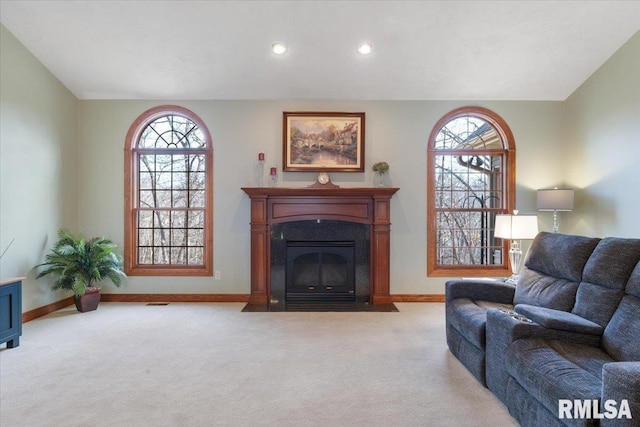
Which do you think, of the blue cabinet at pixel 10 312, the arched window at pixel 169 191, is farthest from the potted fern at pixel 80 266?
the blue cabinet at pixel 10 312

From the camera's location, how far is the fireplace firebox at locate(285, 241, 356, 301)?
16.1 feet

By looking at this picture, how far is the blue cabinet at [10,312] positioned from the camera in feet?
10.3

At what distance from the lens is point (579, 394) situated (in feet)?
5.04

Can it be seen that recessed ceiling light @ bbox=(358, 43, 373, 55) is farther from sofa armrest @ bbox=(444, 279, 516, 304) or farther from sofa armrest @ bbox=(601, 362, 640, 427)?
sofa armrest @ bbox=(601, 362, 640, 427)

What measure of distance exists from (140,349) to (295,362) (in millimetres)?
1445

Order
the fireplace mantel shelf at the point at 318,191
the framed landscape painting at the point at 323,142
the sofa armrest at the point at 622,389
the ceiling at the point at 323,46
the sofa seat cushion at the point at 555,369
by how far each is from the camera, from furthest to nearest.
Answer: the framed landscape painting at the point at 323,142
the fireplace mantel shelf at the point at 318,191
the ceiling at the point at 323,46
the sofa seat cushion at the point at 555,369
the sofa armrest at the point at 622,389

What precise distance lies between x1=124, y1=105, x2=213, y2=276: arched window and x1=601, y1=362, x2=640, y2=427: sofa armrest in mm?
4534

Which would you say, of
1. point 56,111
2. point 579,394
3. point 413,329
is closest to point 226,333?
point 413,329

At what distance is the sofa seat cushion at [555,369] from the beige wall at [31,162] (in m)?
4.80

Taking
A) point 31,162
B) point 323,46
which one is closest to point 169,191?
point 31,162

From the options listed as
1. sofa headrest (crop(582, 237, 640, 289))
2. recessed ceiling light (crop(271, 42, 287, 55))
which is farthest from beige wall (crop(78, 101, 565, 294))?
sofa headrest (crop(582, 237, 640, 289))

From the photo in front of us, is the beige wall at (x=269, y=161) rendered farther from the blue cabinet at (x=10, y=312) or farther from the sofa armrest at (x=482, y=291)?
the sofa armrest at (x=482, y=291)

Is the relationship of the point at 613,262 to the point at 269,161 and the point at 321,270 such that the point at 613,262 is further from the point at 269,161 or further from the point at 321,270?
the point at 269,161

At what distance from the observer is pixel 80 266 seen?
4395 millimetres
